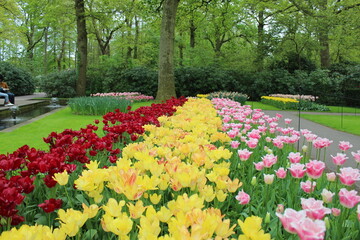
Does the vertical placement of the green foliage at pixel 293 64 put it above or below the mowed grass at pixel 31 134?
above

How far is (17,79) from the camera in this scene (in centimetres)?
2389

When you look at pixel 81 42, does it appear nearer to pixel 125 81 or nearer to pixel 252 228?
pixel 125 81

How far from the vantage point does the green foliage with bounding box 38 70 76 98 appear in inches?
869

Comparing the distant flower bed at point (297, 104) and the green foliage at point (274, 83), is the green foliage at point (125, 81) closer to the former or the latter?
the green foliage at point (274, 83)

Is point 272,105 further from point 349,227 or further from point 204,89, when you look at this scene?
point 349,227

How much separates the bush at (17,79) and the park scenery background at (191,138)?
11cm

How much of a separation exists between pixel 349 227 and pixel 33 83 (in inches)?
1103

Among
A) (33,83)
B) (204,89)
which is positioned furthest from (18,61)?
(204,89)

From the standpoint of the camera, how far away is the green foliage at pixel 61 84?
72.4ft

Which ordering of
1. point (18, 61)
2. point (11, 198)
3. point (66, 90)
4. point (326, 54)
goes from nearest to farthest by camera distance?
point (11, 198) → point (66, 90) → point (326, 54) → point (18, 61)

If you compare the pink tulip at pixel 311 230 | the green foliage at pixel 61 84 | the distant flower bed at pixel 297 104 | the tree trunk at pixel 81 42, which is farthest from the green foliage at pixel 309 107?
the pink tulip at pixel 311 230

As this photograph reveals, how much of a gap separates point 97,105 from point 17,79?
52.9ft

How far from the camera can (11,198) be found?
1549 mm

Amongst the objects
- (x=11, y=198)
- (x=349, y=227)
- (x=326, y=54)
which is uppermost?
(x=326, y=54)
